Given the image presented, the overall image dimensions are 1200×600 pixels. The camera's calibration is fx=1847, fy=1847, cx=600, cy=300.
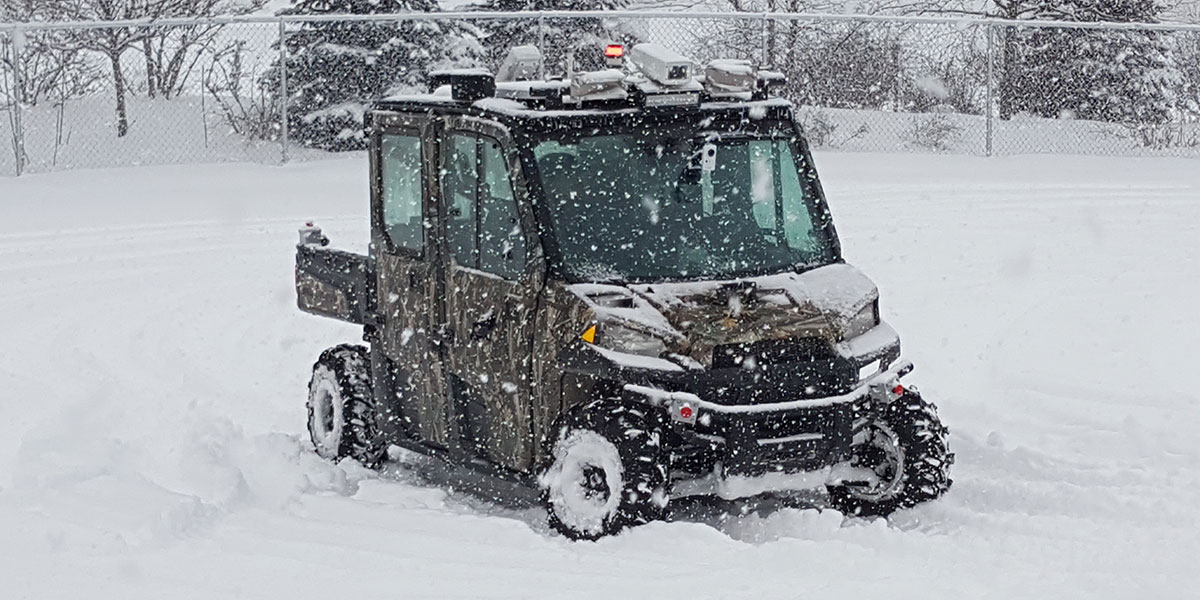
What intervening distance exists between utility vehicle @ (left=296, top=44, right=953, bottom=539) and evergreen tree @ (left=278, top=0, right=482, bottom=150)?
1363 cm

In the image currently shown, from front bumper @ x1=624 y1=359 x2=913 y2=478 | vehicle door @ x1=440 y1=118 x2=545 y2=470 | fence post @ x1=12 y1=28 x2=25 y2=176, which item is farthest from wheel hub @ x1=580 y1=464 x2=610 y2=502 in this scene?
fence post @ x1=12 y1=28 x2=25 y2=176

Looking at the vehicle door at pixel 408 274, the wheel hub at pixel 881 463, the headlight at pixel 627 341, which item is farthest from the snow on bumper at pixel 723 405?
the vehicle door at pixel 408 274

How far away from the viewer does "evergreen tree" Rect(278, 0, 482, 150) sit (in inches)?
845

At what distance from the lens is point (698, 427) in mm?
6711

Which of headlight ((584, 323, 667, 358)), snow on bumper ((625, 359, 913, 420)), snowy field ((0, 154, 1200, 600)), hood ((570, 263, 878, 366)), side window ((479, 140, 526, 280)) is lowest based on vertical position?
snowy field ((0, 154, 1200, 600))

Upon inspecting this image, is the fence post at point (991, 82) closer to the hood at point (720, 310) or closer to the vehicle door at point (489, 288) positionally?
the vehicle door at point (489, 288)

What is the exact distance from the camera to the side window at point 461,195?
7.44 meters

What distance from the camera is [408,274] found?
7.91 metres

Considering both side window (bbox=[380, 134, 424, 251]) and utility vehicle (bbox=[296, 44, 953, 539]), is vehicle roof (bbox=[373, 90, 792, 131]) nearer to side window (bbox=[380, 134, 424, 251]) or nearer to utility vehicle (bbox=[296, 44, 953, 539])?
utility vehicle (bbox=[296, 44, 953, 539])

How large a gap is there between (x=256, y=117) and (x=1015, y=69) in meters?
9.11

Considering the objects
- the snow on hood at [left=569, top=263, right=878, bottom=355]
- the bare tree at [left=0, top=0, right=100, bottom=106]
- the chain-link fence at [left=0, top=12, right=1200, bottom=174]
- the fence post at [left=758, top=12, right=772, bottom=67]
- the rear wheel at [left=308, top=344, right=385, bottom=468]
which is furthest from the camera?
the chain-link fence at [left=0, top=12, right=1200, bottom=174]

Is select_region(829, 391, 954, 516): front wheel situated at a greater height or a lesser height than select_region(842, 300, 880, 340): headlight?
lesser

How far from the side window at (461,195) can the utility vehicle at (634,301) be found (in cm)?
1

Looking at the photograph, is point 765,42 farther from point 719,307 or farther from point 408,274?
point 719,307
